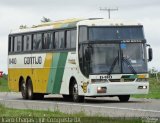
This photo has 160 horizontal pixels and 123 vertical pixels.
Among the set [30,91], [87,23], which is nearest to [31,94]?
[30,91]

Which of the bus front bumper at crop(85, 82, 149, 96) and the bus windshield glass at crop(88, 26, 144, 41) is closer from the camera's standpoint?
the bus front bumper at crop(85, 82, 149, 96)

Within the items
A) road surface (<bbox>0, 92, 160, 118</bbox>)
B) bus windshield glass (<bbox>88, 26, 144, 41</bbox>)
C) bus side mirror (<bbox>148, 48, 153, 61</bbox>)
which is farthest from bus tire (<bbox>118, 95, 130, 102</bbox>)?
bus windshield glass (<bbox>88, 26, 144, 41</bbox>)

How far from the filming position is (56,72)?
113ft

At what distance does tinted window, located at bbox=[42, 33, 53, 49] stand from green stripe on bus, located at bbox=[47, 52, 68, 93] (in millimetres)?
661

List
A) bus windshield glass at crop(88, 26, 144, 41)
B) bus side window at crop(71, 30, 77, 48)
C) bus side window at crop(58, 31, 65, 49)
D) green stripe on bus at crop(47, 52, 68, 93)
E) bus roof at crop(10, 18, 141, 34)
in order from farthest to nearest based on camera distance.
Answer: green stripe on bus at crop(47, 52, 68, 93) → bus side window at crop(58, 31, 65, 49) → bus side window at crop(71, 30, 77, 48) → bus roof at crop(10, 18, 141, 34) → bus windshield glass at crop(88, 26, 144, 41)

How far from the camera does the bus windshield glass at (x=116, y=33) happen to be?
3136 cm

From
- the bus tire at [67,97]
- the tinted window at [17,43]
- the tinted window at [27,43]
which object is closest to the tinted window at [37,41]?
the tinted window at [27,43]

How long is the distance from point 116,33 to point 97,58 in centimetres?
147

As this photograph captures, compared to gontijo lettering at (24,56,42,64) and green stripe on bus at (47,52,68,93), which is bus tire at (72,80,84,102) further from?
gontijo lettering at (24,56,42,64)

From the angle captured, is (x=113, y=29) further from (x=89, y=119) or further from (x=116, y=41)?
(x=89, y=119)

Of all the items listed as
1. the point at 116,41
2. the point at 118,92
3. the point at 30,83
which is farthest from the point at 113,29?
the point at 30,83

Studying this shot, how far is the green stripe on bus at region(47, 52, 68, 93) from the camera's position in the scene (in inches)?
1330

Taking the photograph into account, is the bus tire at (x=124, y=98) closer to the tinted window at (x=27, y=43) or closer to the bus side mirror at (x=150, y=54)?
the bus side mirror at (x=150, y=54)

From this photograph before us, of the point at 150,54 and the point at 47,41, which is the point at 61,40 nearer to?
the point at 47,41
